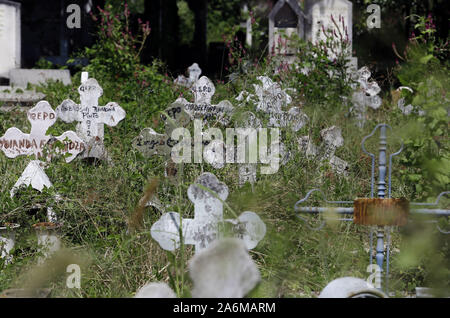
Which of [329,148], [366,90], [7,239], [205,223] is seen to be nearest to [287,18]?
[366,90]

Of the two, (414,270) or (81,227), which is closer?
(414,270)

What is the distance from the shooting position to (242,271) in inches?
72.6

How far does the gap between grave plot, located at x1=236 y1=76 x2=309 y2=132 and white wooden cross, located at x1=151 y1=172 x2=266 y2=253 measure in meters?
1.89

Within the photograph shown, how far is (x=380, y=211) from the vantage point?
8.06 ft

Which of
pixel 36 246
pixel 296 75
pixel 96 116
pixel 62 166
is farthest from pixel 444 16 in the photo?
pixel 36 246

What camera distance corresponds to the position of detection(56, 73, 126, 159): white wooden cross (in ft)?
14.3

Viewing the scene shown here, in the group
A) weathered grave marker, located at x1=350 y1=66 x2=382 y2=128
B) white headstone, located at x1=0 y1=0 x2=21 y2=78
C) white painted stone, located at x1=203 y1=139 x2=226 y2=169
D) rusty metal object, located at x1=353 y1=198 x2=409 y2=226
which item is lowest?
rusty metal object, located at x1=353 y1=198 x2=409 y2=226

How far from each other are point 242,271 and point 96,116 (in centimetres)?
281

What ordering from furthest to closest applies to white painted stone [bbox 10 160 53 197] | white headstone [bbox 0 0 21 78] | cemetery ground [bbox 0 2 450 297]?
white headstone [bbox 0 0 21 78], white painted stone [bbox 10 160 53 197], cemetery ground [bbox 0 2 450 297]

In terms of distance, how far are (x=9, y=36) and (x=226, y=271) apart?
262 inches

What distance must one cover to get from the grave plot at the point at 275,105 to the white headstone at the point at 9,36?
415 centimetres

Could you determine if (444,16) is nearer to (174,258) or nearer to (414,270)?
(414,270)

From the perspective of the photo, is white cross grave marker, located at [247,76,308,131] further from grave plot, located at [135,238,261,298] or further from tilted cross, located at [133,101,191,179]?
grave plot, located at [135,238,261,298]

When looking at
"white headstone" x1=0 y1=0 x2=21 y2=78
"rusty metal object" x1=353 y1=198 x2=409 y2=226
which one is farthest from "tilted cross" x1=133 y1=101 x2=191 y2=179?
"white headstone" x1=0 y1=0 x2=21 y2=78
